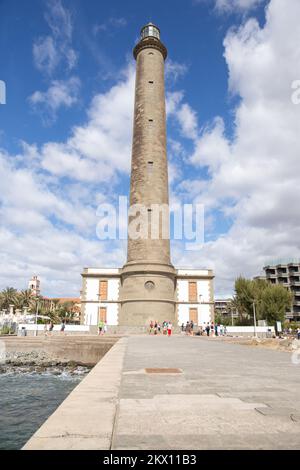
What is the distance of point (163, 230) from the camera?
32.1 m

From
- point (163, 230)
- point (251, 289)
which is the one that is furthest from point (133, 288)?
point (251, 289)

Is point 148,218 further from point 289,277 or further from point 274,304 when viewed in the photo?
point 289,277

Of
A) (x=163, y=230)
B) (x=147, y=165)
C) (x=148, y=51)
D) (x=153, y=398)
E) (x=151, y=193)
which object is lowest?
(x=153, y=398)

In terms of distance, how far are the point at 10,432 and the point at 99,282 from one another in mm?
31251

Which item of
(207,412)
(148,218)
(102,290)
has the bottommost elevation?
(207,412)

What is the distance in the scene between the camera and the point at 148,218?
31.9 m

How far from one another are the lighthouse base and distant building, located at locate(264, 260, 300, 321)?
1931 inches

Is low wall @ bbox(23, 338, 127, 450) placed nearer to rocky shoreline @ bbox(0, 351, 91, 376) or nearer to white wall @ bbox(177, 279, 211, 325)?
rocky shoreline @ bbox(0, 351, 91, 376)

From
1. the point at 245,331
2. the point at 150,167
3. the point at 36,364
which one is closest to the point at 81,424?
the point at 36,364

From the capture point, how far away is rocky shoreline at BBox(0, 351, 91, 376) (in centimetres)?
1954

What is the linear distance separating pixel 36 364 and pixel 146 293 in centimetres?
1199

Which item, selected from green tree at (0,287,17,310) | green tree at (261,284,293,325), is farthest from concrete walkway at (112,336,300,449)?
green tree at (0,287,17,310)
